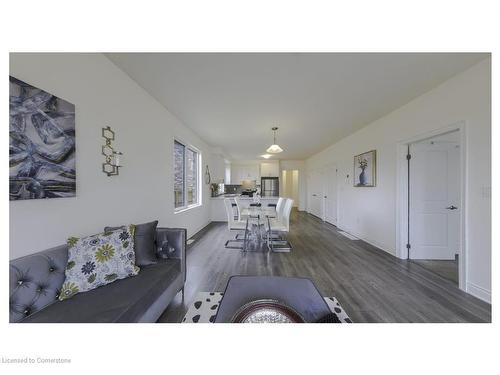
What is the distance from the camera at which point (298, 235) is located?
15.1ft

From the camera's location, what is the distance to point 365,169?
13.1 ft

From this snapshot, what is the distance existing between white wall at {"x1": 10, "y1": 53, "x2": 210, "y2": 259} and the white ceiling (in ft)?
1.04

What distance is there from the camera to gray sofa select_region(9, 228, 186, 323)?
1.00 metres

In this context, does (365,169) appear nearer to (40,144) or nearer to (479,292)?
(479,292)

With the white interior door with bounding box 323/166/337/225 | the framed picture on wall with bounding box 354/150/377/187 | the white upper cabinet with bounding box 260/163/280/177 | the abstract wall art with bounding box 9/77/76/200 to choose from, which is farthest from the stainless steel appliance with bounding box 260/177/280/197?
the abstract wall art with bounding box 9/77/76/200

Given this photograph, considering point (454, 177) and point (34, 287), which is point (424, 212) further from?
point (34, 287)

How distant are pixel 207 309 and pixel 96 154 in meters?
1.87

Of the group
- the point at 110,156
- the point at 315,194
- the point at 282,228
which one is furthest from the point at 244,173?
the point at 110,156

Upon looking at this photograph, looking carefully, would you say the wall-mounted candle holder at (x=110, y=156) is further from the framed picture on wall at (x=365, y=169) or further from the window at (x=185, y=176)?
the framed picture on wall at (x=365, y=169)

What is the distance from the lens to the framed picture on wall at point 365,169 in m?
3.73

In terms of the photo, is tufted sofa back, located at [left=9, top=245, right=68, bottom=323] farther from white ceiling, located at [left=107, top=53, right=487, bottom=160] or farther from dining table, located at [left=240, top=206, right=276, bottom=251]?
dining table, located at [left=240, top=206, right=276, bottom=251]
